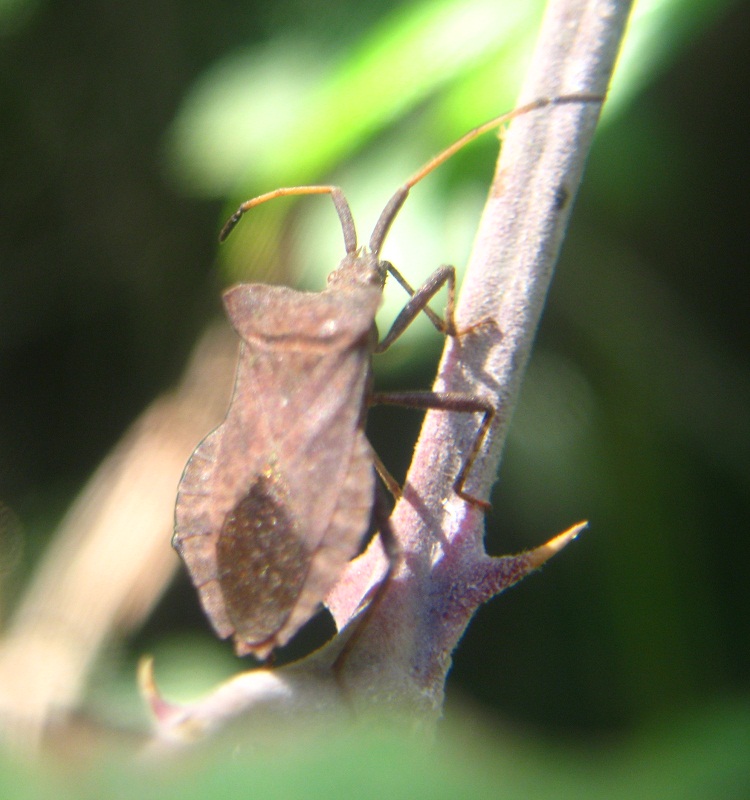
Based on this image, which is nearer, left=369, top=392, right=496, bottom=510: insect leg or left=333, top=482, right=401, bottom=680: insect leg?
left=333, top=482, right=401, bottom=680: insect leg

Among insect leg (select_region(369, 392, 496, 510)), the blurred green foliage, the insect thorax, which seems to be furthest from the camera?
the blurred green foliage

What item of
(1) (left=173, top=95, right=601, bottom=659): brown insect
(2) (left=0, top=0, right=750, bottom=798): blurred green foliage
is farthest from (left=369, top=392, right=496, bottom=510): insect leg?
(2) (left=0, top=0, right=750, bottom=798): blurred green foliage

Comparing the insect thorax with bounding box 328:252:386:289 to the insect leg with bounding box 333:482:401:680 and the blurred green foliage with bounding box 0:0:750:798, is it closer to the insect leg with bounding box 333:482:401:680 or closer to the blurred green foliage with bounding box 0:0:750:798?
the blurred green foliage with bounding box 0:0:750:798

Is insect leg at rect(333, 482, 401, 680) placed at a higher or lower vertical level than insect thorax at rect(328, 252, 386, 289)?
lower

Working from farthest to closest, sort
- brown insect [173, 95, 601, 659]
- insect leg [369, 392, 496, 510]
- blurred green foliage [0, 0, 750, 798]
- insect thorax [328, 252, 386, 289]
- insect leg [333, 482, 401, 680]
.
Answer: blurred green foliage [0, 0, 750, 798] < insect thorax [328, 252, 386, 289] < brown insect [173, 95, 601, 659] < insect leg [369, 392, 496, 510] < insect leg [333, 482, 401, 680]

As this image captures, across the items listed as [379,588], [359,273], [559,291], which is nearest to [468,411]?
[379,588]

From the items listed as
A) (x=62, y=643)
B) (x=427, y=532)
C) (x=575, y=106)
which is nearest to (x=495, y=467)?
(x=427, y=532)

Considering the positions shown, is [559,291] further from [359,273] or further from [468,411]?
[468,411]
